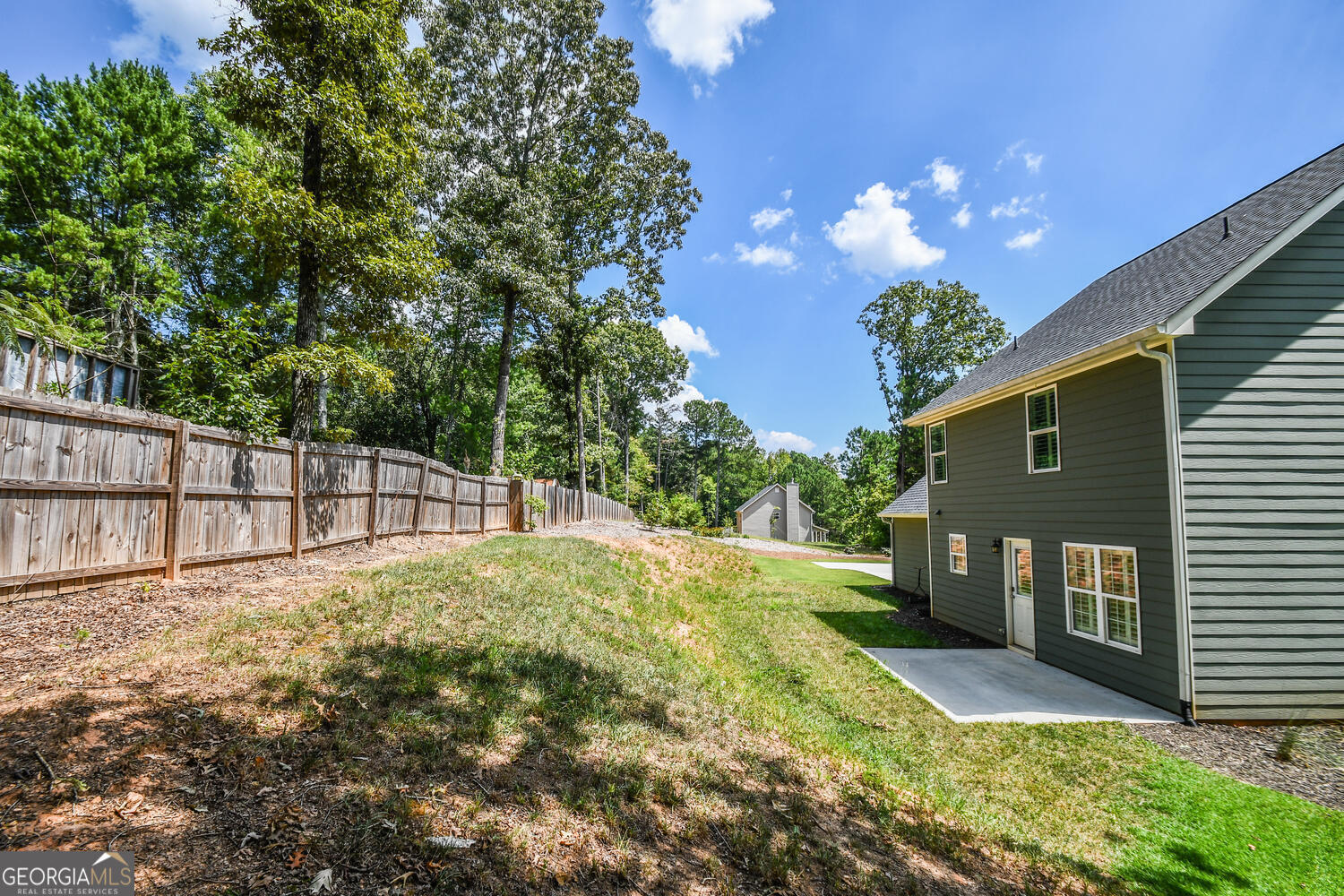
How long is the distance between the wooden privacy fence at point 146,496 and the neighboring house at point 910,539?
47.5 ft

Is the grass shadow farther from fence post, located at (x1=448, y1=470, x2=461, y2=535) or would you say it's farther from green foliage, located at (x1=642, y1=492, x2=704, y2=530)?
green foliage, located at (x1=642, y1=492, x2=704, y2=530)

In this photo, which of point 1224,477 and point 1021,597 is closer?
point 1224,477

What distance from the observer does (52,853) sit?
193 cm

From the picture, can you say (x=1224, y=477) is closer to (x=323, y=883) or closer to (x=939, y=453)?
(x=939, y=453)

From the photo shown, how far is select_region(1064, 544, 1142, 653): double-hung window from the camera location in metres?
7.07

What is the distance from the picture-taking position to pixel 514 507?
15898mm

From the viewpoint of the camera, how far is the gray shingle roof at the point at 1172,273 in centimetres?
693

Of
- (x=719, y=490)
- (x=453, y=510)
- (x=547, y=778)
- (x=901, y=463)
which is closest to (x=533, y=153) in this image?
(x=453, y=510)

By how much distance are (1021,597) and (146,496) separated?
42.6 feet

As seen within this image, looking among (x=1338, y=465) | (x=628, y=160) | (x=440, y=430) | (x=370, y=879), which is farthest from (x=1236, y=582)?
(x=440, y=430)

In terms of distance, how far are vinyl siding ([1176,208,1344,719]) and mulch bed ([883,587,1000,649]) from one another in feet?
13.6

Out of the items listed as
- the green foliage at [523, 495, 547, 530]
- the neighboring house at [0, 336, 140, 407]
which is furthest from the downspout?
the neighboring house at [0, 336, 140, 407]

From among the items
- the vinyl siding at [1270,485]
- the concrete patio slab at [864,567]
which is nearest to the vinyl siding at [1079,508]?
the vinyl siding at [1270,485]

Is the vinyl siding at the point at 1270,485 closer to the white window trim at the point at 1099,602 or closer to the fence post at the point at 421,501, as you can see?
the white window trim at the point at 1099,602
